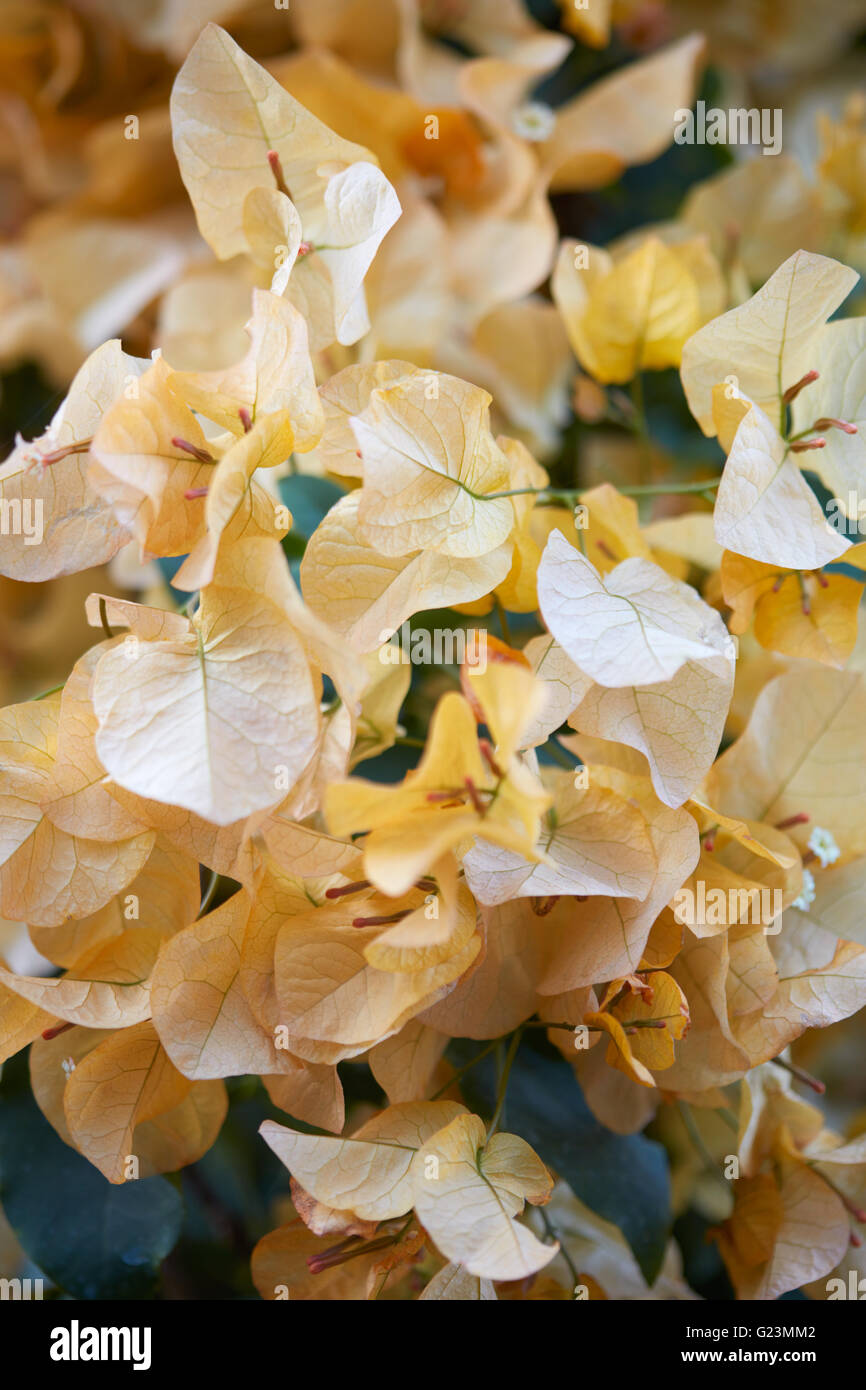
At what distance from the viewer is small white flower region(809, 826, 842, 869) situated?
437 millimetres

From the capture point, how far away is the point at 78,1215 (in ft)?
1.43

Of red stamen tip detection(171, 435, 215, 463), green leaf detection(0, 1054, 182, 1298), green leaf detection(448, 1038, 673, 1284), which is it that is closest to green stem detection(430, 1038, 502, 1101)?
green leaf detection(448, 1038, 673, 1284)

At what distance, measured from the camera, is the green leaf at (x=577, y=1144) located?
0.45 metres

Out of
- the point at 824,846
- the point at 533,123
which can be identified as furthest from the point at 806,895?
the point at 533,123

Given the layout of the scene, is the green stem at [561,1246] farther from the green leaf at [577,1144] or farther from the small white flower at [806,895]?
the small white flower at [806,895]

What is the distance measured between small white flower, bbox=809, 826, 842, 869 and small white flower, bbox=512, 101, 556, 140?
0.45m

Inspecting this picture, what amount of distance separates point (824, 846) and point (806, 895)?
0.08ft

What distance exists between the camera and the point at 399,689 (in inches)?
16.7

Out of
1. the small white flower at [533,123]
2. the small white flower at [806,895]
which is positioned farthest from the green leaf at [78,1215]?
the small white flower at [533,123]

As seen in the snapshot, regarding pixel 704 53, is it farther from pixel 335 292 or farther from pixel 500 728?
pixel 500 728

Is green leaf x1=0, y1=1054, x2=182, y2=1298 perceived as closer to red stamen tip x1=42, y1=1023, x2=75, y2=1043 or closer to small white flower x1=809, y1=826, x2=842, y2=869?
red stamen tip x1=42, y1=1023, x2=75, y2=1043

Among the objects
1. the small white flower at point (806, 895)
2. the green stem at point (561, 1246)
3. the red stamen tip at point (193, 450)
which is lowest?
the green stem at point (561, 1246)
